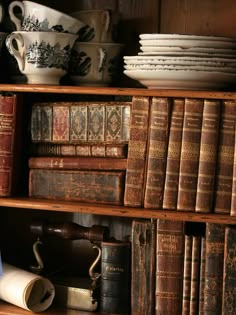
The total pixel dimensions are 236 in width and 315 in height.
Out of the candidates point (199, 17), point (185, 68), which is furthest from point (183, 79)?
Answer: point (199, 17)

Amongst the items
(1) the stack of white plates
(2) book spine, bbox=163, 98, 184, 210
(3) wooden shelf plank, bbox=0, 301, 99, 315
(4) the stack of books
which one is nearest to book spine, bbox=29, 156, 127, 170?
(4) the stack of books

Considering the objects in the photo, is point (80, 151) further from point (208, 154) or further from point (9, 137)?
point (208, 154)

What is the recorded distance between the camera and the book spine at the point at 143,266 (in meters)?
1.69

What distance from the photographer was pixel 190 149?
1638 millimetres

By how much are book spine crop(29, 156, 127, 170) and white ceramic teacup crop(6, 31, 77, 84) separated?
0.18 m

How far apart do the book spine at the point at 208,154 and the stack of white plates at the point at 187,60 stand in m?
0.06

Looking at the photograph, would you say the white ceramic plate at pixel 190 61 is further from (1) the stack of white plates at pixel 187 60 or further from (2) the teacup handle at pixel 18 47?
(2) the teacup handle at pixel 18 47

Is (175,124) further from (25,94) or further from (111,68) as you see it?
(25,94)

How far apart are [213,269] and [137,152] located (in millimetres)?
300

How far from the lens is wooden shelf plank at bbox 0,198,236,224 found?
1623 millimetres

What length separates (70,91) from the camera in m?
1.68

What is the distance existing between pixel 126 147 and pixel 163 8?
0.37 meters

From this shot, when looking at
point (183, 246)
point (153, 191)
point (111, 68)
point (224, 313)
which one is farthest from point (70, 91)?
point (224, 313)

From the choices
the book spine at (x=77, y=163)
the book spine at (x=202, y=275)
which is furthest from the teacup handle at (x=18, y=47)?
the book spine at (x=202, y=275)
